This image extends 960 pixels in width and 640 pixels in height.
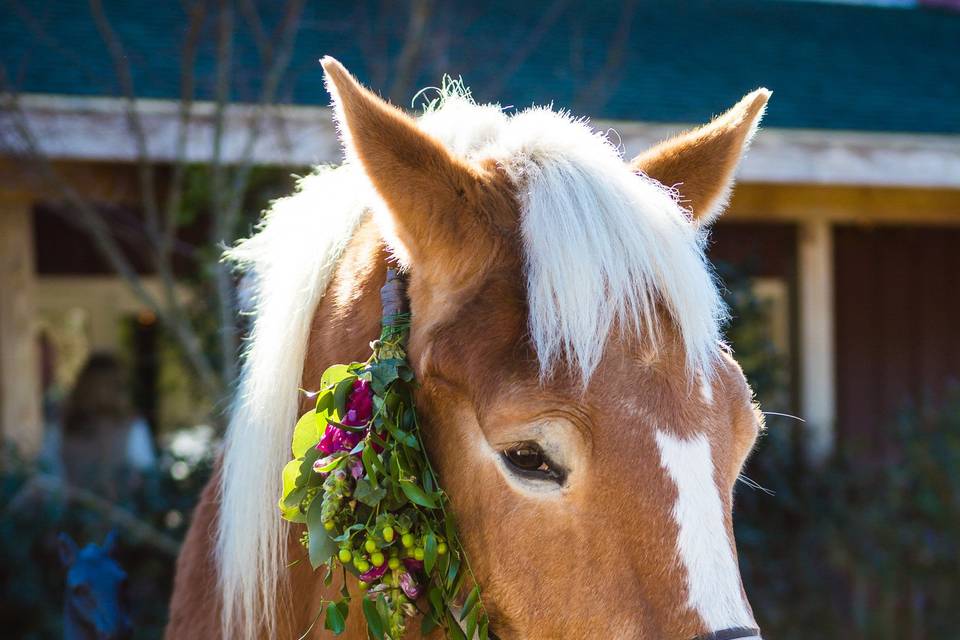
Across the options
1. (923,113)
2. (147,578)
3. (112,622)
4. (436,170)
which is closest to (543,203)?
(436,170)

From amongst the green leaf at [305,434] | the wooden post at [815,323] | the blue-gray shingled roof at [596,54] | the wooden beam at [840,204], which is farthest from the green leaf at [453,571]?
the wooden post at [815,323]

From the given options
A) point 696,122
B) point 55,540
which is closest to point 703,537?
point 55,540

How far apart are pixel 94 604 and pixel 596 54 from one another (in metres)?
5.90

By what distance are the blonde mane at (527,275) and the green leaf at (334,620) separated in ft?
0.70

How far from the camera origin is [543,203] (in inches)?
64.4

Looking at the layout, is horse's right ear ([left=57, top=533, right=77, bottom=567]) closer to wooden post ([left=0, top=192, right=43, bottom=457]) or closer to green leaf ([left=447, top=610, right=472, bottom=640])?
green leaf ([left=447, top=610, right=472, bottom=640])

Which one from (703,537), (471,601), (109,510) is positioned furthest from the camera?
(109,510)

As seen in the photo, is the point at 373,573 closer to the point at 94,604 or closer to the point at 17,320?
the point at 94,604

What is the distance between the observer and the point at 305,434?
1.73 metres

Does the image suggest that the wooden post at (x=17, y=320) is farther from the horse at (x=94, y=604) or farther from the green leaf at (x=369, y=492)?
the green leaf at (x=369, y=492)

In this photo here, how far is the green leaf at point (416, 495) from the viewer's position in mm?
1584

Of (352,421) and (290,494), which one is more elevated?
(352,421)

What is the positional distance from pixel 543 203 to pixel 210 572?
107 centimetres

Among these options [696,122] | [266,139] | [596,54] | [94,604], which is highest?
[596,54]
